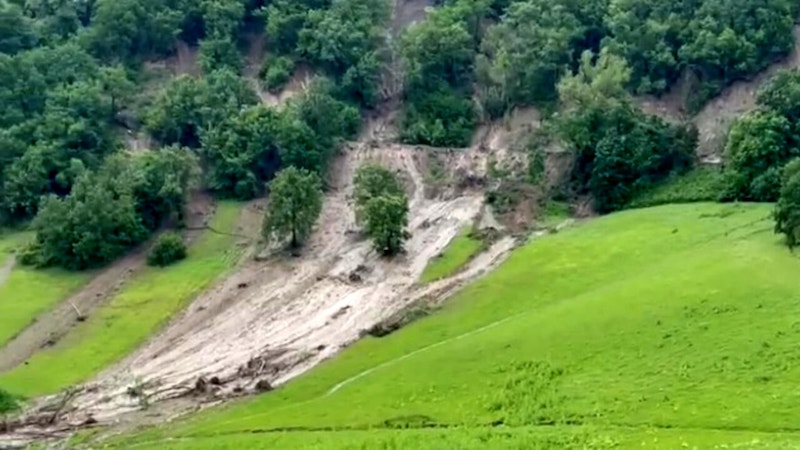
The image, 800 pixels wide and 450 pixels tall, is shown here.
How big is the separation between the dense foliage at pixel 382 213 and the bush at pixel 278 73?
2802 centimetres

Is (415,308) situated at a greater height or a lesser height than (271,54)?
lesser

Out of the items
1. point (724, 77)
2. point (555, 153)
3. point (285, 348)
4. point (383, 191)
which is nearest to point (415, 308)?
point (285, 348)

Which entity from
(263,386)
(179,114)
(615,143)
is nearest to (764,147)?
Result: (615,143)

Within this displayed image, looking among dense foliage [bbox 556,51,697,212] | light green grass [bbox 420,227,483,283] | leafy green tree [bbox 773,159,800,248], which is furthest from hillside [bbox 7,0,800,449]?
light green grass [bbox 420,227,483,283]

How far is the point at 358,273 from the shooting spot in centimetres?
7962

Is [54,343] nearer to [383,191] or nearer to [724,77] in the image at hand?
[383,191]

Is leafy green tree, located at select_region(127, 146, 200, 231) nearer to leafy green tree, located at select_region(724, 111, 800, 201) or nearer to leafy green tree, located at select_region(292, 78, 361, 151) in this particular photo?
leafy green tree, located at select_region(292, 78, 361, 151)

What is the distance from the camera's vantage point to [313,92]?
339 ft

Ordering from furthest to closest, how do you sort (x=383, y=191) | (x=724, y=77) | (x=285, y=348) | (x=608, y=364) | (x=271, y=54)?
(x=271, y=54)
(x=724, y=77)
(x=383, y=191)
(x=285, y=348)
(x=608, y=364)

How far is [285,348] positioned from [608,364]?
71.3 ft

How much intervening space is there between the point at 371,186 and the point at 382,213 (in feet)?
Answer: 20.8

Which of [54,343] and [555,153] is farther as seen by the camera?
[555,153]

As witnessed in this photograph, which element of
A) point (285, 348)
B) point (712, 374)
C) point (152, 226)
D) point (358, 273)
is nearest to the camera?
point (712, 374)

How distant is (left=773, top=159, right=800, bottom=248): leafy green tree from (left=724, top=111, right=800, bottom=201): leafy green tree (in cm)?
1373
